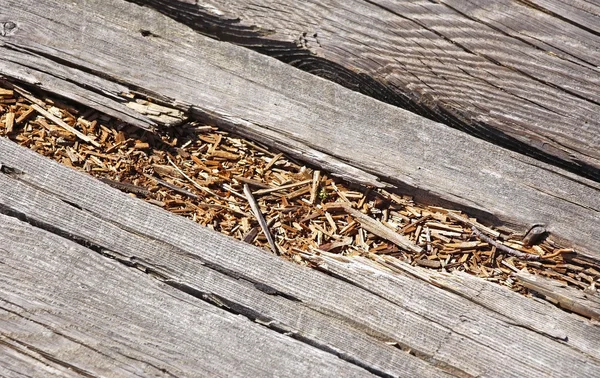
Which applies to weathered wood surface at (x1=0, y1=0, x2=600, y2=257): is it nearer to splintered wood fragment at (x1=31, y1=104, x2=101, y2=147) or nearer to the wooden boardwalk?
the wooden boardwalk

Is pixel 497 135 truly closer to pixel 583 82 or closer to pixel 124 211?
pixel 583 82

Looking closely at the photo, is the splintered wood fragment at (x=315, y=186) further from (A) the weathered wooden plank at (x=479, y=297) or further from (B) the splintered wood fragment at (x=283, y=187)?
(A) the weathered wooden plank at (x=479, y=297)

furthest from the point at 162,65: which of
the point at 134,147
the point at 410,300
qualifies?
the point at 410,300

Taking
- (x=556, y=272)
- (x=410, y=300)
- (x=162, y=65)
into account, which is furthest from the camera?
(x=162, y=65)

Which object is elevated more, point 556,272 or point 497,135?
point 497,135

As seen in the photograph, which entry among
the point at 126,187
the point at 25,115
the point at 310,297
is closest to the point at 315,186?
the point at 310,297

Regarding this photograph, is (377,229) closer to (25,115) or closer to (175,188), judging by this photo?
(175,188)
